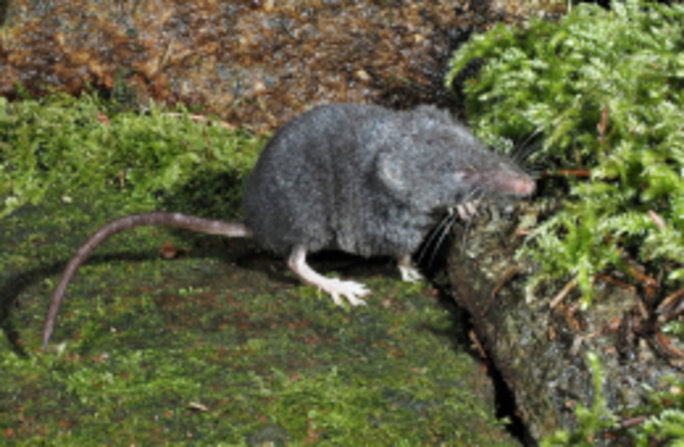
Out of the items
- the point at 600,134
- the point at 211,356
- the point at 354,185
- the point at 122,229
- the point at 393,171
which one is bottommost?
the point at 211,356

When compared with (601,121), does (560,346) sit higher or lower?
lower

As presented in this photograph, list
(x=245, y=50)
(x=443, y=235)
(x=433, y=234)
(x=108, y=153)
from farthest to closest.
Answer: (x=245, y=50) → (x=108, y=153) → (x=433, y=234) → (x=443, y=235)

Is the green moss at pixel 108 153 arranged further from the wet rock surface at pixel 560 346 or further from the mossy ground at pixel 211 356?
the wet rock surface at pixel 560 346

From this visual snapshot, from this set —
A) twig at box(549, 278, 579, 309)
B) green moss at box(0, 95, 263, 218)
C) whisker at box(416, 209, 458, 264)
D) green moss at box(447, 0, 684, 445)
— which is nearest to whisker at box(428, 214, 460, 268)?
whisker at box(416, 209, 458, 264)

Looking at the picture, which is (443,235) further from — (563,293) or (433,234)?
(563,293)

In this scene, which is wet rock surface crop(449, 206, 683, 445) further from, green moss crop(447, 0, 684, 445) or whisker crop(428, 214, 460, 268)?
whisker crop(428, 214, 460, 268)

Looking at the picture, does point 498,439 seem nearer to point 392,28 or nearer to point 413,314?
point 413,314

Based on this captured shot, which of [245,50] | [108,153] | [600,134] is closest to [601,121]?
[600,134]
